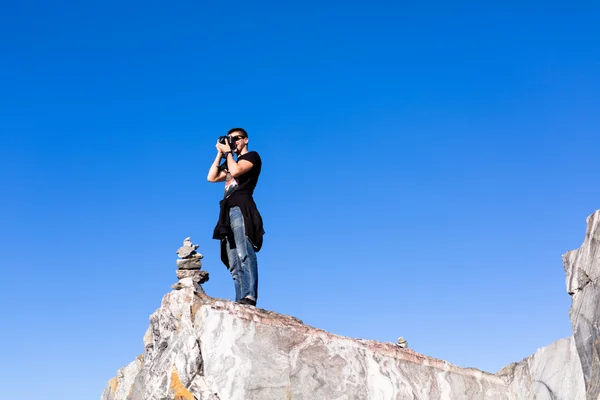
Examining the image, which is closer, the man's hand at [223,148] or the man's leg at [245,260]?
the man's leg at [245,260]

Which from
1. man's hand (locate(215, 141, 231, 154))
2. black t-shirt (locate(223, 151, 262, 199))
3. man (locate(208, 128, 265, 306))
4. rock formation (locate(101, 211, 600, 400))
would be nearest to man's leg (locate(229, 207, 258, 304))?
man (locate(208, 128, 265, 306))

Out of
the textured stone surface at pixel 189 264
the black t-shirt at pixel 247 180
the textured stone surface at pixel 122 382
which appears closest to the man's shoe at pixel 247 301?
the textured stone surface at pixel 189 264

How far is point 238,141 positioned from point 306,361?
3.52 meters

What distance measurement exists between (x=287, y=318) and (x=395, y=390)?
1.76 m

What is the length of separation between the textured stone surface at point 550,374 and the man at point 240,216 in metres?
4.10

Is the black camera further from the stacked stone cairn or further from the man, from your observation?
the stacked stone cairn

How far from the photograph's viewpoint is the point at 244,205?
1061 cm

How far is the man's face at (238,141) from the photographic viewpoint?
11.1 metres

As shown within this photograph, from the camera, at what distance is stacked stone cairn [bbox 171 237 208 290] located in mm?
10258

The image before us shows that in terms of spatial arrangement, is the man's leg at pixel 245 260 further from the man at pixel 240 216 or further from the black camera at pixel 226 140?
the black camera at pixel 226 140

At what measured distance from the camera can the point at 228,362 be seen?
9.14 metres

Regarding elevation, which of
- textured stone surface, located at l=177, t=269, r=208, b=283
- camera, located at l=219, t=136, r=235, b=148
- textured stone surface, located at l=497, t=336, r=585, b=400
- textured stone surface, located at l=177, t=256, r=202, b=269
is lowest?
textured stone surface, located at l=497, t=336, r=585, b=400

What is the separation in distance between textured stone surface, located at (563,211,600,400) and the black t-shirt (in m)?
4.63

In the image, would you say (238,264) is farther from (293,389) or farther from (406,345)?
(406,345)
